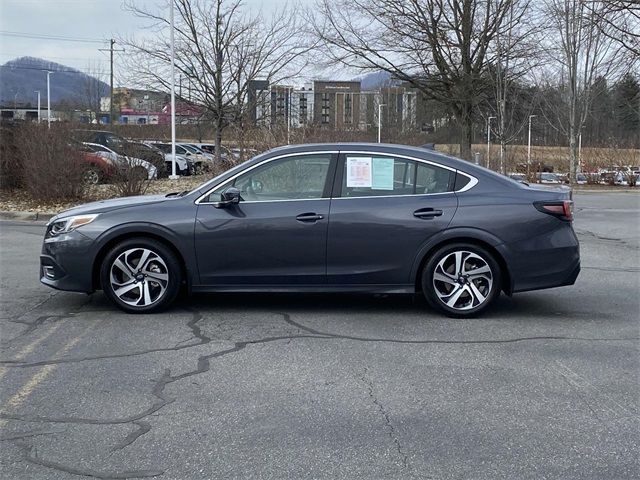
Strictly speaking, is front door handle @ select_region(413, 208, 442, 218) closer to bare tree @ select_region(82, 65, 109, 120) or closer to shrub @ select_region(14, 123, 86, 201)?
shrub @ select_region(14, 123, 86, 201)

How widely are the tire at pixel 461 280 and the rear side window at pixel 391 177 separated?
0.61m

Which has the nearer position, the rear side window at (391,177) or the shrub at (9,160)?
the rear side window at (391,177)

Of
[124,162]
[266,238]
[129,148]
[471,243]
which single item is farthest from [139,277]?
[129,148]

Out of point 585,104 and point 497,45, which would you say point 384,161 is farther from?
point 585,104

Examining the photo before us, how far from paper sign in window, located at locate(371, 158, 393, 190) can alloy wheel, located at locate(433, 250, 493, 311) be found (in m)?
0.86

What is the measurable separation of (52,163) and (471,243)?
39.2 ft

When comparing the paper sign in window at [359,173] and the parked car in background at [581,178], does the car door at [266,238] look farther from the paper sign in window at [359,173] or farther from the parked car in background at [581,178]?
the parked car in background at [581,178]

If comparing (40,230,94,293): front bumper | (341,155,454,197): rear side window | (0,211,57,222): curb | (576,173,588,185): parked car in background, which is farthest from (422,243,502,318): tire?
(576,173,588,185): parked car in background

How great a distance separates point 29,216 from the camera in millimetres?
15242

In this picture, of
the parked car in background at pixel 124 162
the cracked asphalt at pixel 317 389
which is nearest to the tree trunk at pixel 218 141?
the parked car in background at pixel 124 162

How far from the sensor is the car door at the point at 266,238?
632 cm

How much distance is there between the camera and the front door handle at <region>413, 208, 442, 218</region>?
6348mm

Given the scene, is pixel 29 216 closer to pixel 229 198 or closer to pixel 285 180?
pixel 229 198

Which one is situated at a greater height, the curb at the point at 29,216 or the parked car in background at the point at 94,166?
the parked car in background at the point at 94,166
